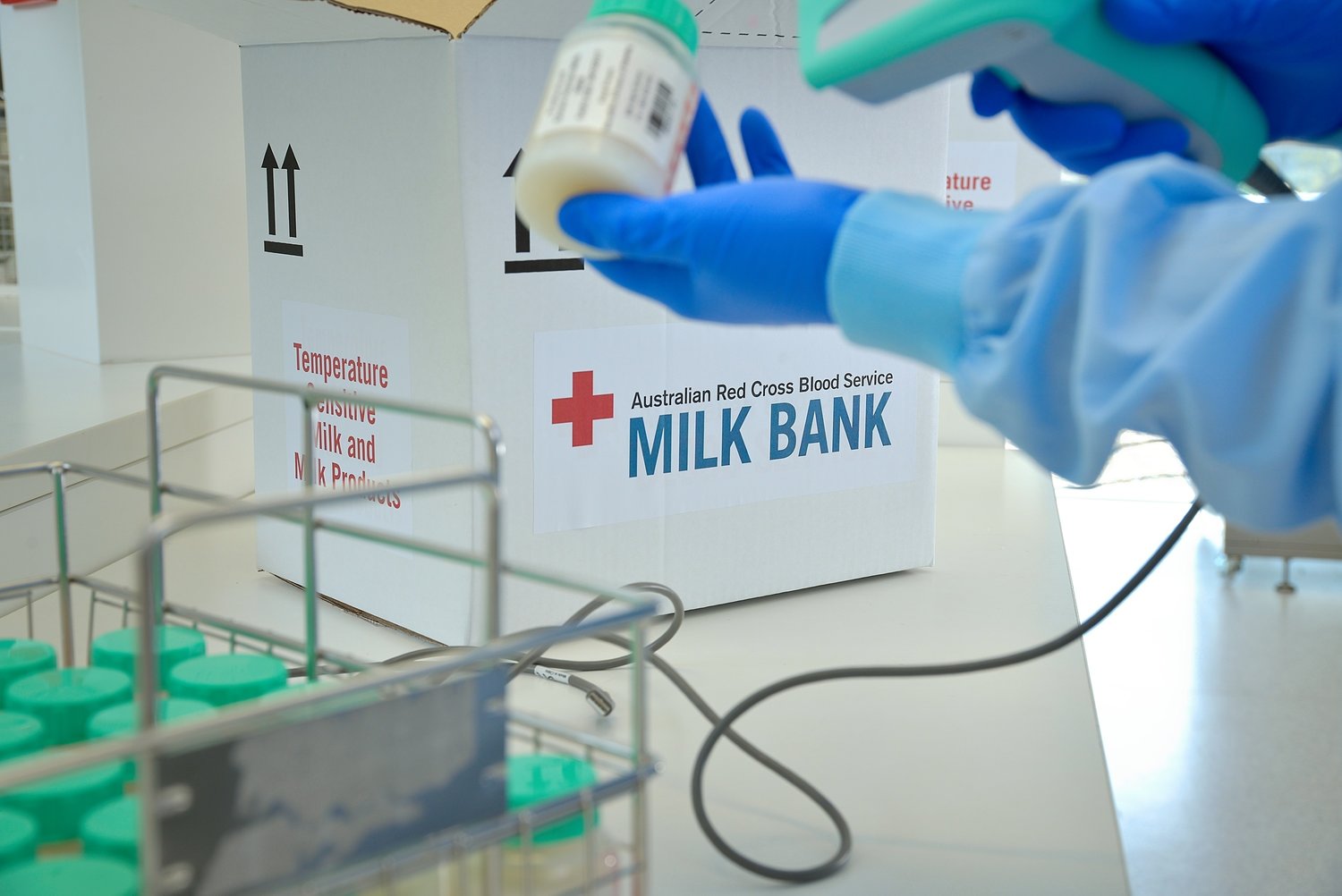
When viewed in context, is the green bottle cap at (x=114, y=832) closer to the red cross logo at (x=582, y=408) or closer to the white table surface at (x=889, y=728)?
the white table surface at (x=889, y=728)

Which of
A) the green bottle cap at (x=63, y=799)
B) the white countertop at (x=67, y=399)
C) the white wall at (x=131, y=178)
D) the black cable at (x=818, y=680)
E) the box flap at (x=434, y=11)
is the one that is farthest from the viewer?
the white wall at (x=131, y=178)

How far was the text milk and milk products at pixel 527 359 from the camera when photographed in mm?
904

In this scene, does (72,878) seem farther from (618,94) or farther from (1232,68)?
(1232,68)

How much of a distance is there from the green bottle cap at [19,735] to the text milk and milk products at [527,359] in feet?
1.61

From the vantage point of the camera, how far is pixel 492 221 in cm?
90

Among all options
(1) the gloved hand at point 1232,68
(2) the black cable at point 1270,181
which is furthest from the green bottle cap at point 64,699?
(2) the black cable at point 1270,181

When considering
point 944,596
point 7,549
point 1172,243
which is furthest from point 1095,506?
point 1172,243

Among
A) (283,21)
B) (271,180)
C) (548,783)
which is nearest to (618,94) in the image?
(548,783)

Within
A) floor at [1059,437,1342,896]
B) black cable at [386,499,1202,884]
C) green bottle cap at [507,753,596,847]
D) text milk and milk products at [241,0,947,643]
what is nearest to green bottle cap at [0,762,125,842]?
green bottle cap at [507,753,596,847]

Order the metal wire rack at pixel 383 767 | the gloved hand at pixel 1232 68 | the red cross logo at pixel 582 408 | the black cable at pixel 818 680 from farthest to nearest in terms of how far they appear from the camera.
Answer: the red cross logo at pixel 582 408 → the black cable at pixel 818 680 → the gloved hand at pixel 1232 68 → the metal wire rack at pixel 383 767

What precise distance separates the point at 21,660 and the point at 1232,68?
0.59 meters

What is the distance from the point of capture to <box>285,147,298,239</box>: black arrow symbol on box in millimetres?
1026

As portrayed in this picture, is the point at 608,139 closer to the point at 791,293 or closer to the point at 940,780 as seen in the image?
the point at 791,293

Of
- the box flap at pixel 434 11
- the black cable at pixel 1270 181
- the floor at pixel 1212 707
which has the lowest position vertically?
the floor at pixel 1212 707
